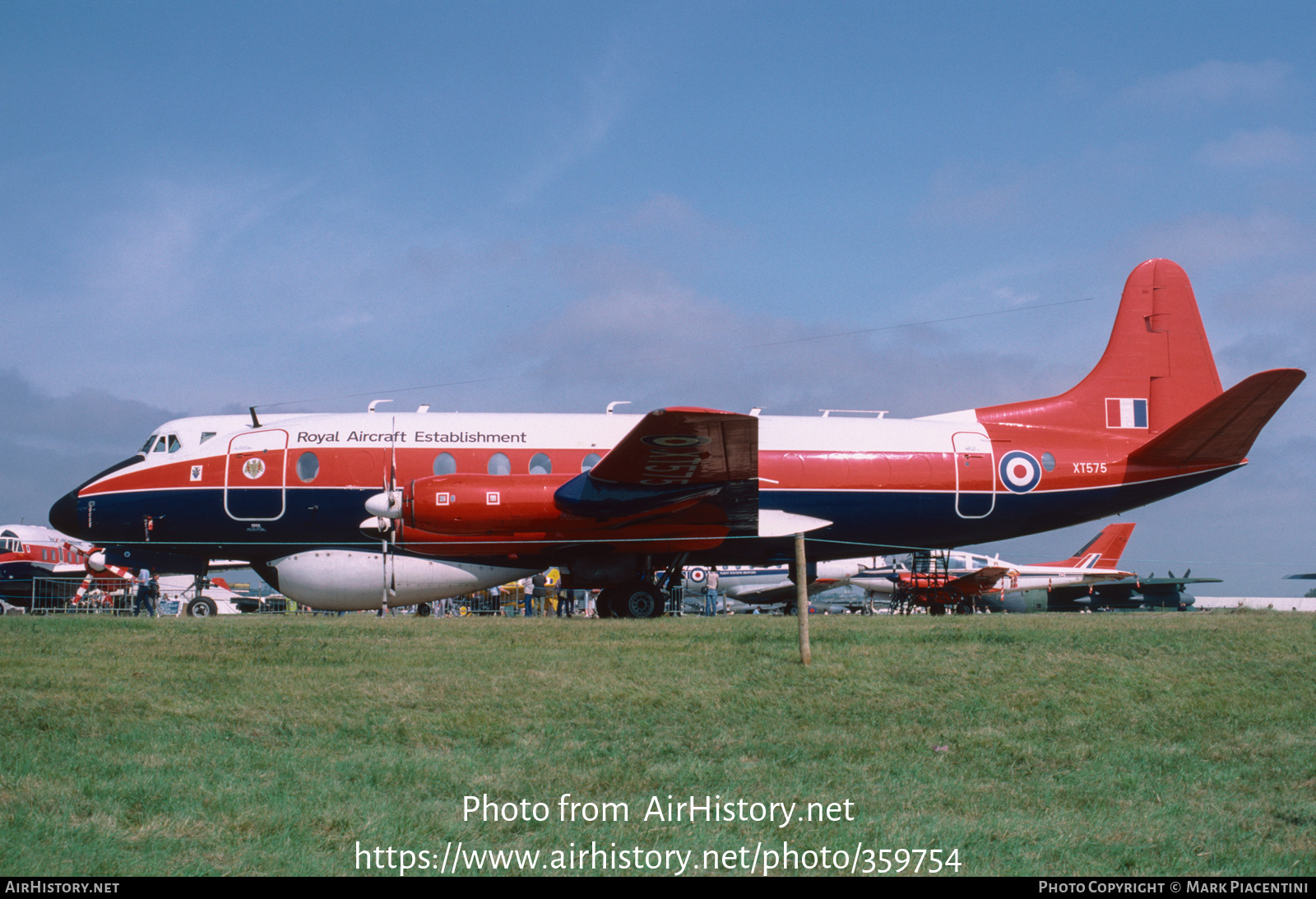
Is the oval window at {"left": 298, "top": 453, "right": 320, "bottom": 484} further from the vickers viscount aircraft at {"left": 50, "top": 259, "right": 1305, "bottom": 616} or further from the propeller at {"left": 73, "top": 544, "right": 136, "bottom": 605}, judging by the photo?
the propeller at {"left": 73, "top": 544, "right": 136, "bottom": 605}

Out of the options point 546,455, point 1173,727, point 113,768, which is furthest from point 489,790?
point 546,455

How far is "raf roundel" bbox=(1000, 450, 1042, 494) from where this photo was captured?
66.6 feet

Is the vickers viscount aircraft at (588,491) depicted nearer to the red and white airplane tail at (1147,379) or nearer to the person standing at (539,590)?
the red and white airplane tail at (1147,379)

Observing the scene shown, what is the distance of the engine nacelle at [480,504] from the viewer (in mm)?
16297

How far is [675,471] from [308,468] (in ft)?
23.8

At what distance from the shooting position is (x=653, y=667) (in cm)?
973

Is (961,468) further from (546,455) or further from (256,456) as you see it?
(256,456)

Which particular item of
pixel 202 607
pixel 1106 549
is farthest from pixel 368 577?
pixel 1106 549

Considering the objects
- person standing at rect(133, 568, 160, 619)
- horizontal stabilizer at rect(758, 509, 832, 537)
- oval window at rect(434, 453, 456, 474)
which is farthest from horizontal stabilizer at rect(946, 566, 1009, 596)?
person standing at rect(133, 568, 160, 619)

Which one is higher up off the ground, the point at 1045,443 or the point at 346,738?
the point at 1045,443

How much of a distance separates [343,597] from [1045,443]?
48.5 feet

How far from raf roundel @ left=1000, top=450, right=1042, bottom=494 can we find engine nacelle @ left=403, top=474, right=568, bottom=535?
376 inches

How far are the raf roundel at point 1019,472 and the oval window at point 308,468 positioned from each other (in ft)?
45.3
